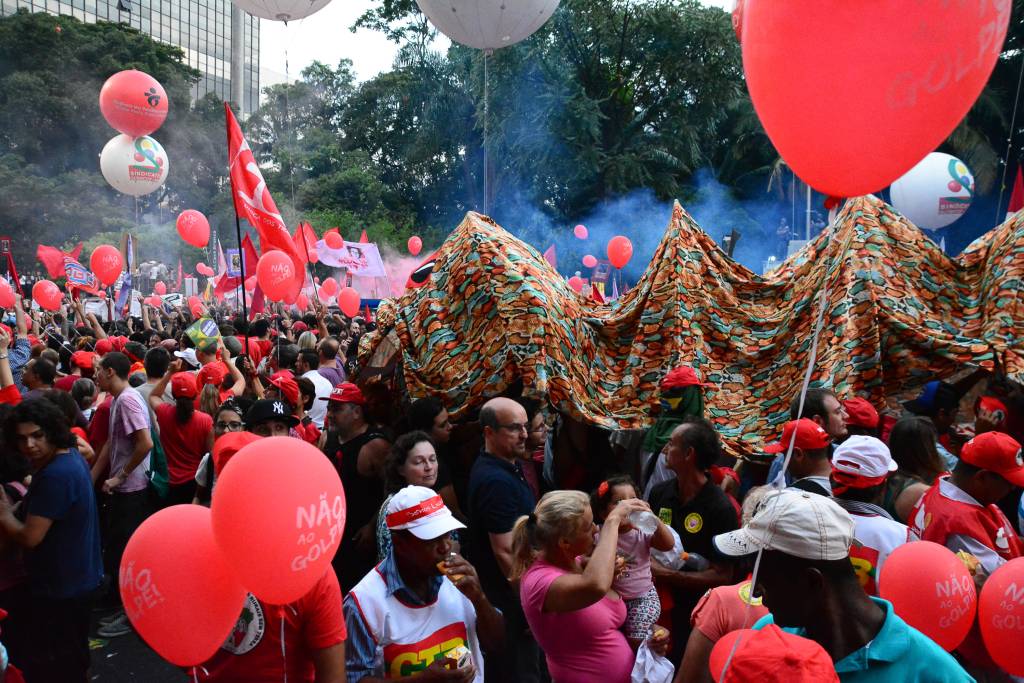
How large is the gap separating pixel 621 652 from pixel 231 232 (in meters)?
36.7

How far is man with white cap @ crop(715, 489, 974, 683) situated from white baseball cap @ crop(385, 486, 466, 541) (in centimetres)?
109

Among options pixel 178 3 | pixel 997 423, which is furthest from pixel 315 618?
pixel 178 3

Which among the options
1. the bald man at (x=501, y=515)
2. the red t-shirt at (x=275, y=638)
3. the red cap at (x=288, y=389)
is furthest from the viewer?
the red cap at (x=288, y=389)

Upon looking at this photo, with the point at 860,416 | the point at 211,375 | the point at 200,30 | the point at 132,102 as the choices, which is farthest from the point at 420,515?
the point at 200,30

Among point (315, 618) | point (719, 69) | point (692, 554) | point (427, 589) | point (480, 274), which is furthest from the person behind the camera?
point (719, 69)

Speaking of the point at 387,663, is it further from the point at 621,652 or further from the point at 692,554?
the point at 692,554

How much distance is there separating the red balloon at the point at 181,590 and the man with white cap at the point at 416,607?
0.50m

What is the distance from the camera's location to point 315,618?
102 inches

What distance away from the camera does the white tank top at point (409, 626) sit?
2736 mm

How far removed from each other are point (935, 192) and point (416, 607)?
1286 centimetres

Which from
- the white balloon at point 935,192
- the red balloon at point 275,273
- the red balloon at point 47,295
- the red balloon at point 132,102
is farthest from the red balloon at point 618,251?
the red balloon at point 47,295

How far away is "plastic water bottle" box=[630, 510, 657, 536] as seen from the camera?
3203 millimetres

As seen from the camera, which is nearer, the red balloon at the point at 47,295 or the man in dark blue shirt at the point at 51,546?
the man in dark blue shirt at the point at 51,546

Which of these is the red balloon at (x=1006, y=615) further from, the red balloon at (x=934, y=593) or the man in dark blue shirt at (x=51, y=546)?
the man in dark blue shirt at (x=51, y=546)
